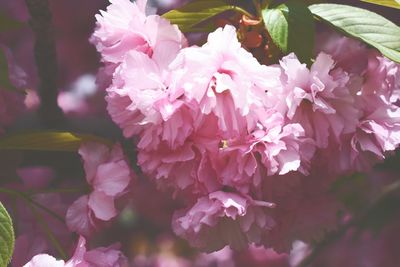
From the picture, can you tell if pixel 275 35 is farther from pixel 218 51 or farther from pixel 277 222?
pixel 277 222

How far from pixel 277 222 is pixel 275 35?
0.31 meters

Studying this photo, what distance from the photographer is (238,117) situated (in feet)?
4.51

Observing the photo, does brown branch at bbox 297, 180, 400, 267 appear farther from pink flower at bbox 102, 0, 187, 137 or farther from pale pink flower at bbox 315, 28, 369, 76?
pink flower at bbox 102, 0, 187, 137

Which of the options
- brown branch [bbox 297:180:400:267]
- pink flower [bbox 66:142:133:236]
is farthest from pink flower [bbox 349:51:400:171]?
brown branch [bbox 297:180:400:267]

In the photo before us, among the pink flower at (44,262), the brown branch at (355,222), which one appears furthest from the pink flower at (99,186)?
the brown branch at (355,222)

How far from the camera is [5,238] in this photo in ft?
4.50

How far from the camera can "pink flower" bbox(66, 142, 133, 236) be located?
1.50 metres

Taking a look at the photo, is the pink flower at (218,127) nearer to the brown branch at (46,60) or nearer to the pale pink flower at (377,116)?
the pale pink flower at (377,116)

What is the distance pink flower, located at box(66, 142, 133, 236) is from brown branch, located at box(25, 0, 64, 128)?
0.29m

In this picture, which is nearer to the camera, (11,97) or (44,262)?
(44,262)

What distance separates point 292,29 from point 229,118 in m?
0.17

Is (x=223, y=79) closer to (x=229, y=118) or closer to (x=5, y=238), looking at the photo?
(x=229, y=118)

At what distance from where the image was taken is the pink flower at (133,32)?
4.68ft

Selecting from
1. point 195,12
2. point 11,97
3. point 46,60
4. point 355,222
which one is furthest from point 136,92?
point 355,222
